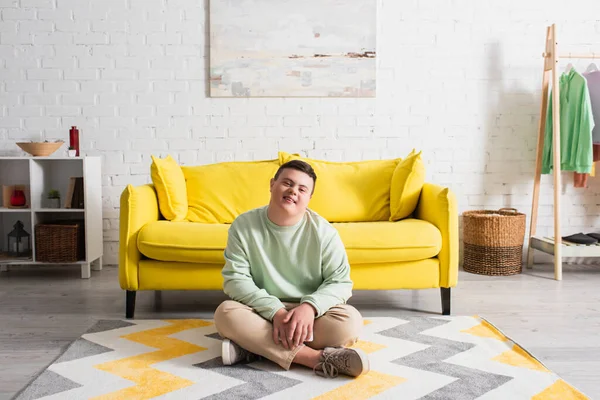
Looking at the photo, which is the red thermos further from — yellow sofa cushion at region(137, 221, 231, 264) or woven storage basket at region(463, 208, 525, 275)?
woven storage basket at region(463, 208, 525, 275)

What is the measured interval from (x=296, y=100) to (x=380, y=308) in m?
1.67

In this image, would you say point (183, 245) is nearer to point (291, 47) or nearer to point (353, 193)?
point (353, 193)

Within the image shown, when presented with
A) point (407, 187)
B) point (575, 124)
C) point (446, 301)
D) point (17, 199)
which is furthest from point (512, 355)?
point (17, 199)

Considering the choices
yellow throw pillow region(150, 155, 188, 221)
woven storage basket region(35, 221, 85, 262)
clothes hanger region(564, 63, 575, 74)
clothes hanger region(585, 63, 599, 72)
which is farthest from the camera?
clothes hanger region(564, 63, 575, 74)

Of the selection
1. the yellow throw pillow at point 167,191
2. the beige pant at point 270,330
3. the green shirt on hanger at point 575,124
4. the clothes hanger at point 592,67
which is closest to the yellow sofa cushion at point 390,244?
the beige pant at point 270,330

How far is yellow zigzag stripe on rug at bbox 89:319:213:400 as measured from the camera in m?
1.91

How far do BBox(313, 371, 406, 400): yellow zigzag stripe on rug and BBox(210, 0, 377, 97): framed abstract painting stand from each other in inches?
96.5

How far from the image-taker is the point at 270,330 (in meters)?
2.12

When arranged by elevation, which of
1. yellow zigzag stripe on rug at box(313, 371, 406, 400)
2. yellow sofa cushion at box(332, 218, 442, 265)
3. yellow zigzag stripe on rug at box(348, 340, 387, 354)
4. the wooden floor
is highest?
yellow sofa cushion at box(332, 218, 442, 265)

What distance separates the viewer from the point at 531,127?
166 inches

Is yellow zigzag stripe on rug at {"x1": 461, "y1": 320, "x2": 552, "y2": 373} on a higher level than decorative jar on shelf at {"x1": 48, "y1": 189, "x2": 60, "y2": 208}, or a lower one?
lower

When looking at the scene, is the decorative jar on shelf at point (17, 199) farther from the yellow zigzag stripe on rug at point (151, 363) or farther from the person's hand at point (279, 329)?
the person's hand at point (279, 329)

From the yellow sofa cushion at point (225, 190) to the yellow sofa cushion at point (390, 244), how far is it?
0.70 metres

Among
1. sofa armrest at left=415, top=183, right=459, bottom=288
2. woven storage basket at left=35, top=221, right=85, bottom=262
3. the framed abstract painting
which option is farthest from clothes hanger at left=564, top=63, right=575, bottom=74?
woven storage basket at left=35, top=221, right=85, bottom=262
